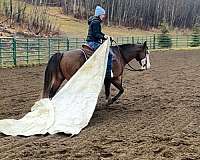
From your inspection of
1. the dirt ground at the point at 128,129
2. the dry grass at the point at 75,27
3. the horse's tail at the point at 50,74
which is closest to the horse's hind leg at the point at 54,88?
the horse's tail at the point at 50,74

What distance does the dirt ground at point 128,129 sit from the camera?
643 centimetres

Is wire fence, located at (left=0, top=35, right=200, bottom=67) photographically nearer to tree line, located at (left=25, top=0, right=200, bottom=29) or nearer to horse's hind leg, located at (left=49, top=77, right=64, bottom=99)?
horse's hind leg, located at (left=49, top=77, right=64, bottom=99)

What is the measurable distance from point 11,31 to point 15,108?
30375 millimetres

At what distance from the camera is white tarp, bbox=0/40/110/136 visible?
789cm

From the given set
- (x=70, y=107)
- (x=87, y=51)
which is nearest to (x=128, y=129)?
(x=70, y=107)

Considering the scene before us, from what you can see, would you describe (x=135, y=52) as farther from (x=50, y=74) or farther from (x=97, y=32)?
(x=50, y=74)

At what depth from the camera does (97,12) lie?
31.4 feet

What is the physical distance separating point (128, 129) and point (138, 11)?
2777 inches

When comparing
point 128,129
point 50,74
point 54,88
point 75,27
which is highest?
point 50,74

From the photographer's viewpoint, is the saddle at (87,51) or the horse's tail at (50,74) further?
the saddle at (87,51)

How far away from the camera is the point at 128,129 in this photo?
26.4ft

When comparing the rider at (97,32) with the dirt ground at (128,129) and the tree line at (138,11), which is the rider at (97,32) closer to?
the dirt ground at (128,129)

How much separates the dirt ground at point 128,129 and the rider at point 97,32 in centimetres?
118

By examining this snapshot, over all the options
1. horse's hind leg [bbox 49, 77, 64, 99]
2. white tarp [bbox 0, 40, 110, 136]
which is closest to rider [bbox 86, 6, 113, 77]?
white tarp [bbox 0, 40, 110, 136]
